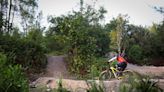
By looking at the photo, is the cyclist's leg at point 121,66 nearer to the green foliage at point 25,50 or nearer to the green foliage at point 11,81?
the green foliage at point 25,50

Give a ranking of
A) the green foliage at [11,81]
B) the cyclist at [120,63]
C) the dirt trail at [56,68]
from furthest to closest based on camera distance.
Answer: the dirt trail at [56,68], the cyclist at [120,63], the green foliage at [11,81]

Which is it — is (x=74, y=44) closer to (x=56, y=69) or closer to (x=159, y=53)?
(x=56, y=69)

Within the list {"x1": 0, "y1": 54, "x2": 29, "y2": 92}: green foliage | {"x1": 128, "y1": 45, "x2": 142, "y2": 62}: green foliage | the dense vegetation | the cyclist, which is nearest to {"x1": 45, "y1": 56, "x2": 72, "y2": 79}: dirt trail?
the dense vegetation

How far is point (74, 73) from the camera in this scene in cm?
1731

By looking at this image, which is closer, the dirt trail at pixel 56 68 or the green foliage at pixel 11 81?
the green foliage at pixel 11 81

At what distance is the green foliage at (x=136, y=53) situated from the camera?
24281mm

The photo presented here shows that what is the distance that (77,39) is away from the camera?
17.7m

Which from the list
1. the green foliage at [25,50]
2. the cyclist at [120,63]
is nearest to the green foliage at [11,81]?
the cyclist at [120,63]

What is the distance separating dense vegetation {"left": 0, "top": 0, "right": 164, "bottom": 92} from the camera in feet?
55.6

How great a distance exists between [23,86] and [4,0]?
18.7 m

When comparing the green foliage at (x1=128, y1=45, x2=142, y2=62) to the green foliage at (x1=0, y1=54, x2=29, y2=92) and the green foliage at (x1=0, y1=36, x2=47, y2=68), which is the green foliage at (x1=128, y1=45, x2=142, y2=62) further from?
the green foliage at (x1=0, y1=54, x2=29, y2=92)

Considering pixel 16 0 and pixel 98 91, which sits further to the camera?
pixel 16 0

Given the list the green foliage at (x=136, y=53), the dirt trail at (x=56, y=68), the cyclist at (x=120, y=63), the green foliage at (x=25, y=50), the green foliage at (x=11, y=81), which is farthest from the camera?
the green foliage at (x=136, y=53)

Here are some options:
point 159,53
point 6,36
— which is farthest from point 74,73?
point 159,53
